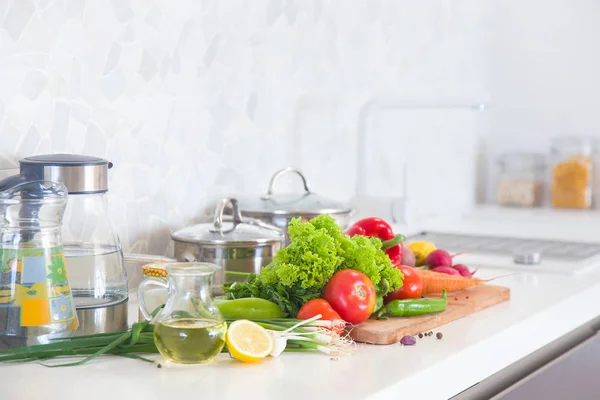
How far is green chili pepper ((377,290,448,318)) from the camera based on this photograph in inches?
56.1

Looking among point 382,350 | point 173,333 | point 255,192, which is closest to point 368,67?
point 255,192

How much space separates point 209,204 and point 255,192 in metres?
0.19

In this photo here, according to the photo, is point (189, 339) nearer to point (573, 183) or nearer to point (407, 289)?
point (407, 289)

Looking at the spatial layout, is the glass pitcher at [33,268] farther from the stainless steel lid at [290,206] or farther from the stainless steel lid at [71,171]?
the stainless steel lid at [290,206]

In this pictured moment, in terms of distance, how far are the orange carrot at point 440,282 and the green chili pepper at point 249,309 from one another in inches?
14.8

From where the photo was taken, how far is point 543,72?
349cm

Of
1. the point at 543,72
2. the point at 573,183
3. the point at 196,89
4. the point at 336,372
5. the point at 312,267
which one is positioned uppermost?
the point at 543,72

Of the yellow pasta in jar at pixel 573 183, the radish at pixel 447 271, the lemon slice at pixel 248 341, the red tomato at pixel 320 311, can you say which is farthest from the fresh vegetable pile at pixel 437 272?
the yellow pasta in jar at pixel 573 183

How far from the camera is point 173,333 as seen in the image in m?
1.14

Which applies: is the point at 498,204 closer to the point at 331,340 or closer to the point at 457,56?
the point at 457,56

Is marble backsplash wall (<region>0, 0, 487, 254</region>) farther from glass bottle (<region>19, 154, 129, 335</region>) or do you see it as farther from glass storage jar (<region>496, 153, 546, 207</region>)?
glass storage jar (<region>496, 153, 546, 207</region>)


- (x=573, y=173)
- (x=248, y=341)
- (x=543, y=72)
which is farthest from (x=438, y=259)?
(x=543, y=72)

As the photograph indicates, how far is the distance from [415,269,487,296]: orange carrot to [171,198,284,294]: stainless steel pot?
10.7 inches

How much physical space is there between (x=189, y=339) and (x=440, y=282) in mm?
640
